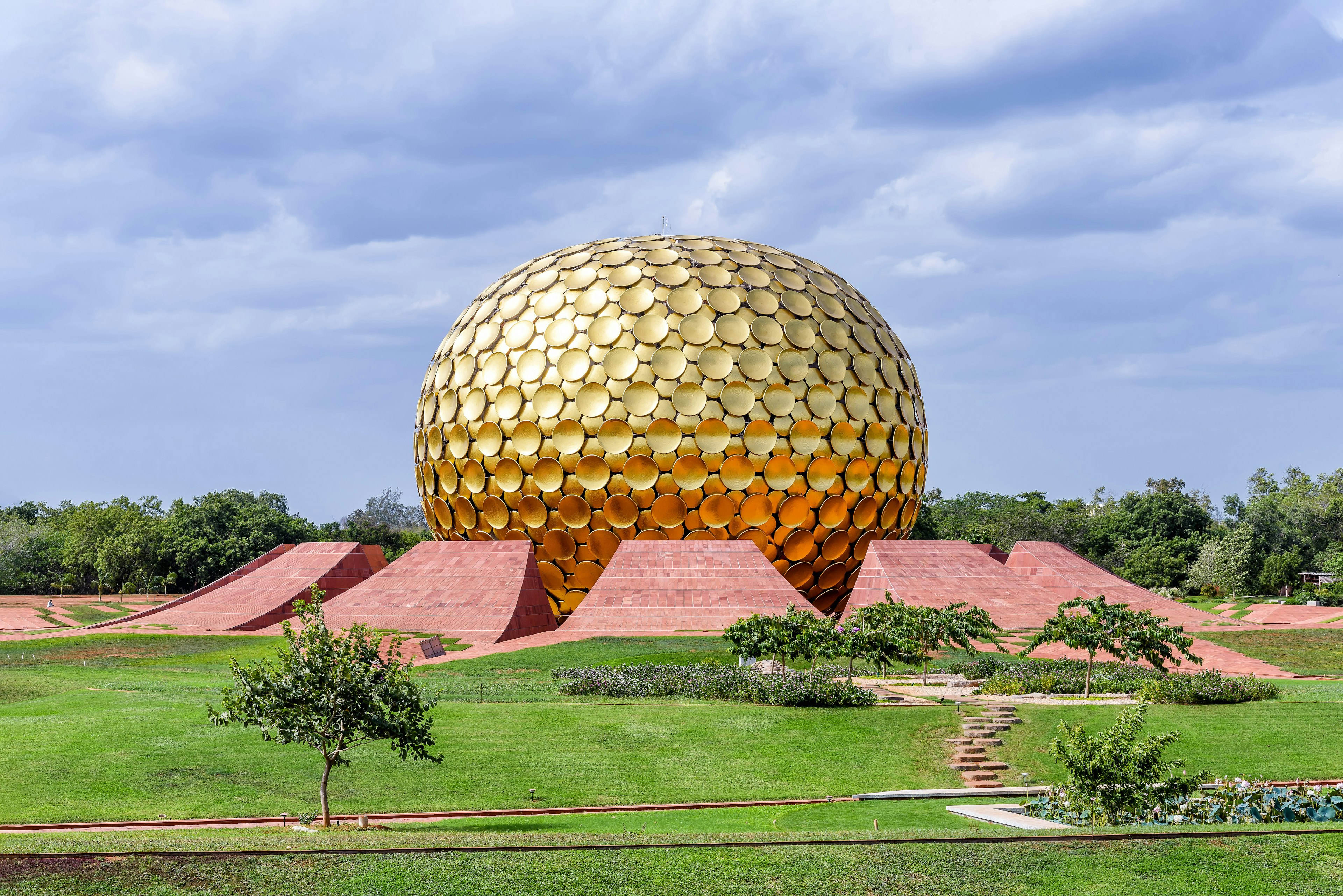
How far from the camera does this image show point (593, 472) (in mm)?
32875

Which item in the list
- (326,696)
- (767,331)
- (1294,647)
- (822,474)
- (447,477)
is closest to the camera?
(326,696)

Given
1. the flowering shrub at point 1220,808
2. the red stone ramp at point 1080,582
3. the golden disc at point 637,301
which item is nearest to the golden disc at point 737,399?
the golden disc at point 637,301

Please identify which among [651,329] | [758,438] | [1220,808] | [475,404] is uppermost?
[651,329]

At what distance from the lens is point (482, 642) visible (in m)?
28.5

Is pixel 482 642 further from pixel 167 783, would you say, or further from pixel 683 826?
pixel 683 826

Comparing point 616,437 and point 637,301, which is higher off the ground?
point 637,301

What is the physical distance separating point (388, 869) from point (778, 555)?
25.2 metres

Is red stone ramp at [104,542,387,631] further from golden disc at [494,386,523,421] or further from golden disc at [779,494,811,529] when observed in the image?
golden disc at [779,494,811,529]

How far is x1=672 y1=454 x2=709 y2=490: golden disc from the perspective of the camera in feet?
107

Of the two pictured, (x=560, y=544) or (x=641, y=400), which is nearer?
(x=641, y=400)

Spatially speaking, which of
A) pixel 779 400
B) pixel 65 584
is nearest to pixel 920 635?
pixel 779 400

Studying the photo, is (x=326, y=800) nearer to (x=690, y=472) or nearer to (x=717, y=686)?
(x=717, y=686)

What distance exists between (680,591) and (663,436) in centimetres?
471

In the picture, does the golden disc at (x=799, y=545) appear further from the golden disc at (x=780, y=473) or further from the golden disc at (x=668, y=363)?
the golden disc at (x=668, y=363)
